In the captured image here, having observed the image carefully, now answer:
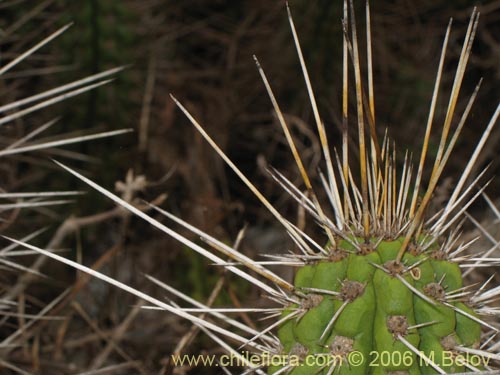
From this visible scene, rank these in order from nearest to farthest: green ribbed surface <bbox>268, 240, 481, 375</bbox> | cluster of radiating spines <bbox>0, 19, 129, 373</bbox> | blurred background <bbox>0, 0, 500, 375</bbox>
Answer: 1. green ribbed surface <bbox>268, 240, 481, 375</bbox>
2. cluster of radiating spines <bbox>0, 19, 129, 373</bbox>
3. blurred background <bbox>0, 0, 500, 375</bbox>

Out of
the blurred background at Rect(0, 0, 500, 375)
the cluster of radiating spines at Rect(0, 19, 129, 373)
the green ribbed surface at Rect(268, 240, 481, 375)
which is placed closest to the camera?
the green ribbed surface at Rect(268, 240, 481, 375)

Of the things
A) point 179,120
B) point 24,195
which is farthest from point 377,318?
point 179,120

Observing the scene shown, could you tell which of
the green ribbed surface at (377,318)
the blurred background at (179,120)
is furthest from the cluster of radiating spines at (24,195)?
the green ribbed surface at (377,318)

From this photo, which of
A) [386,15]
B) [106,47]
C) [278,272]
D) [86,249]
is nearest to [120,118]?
[106,47]

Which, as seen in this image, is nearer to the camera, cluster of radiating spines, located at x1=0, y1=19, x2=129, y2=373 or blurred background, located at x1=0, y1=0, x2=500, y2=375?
cluster of radiating spines, located at x1=0, y1=19, x2=129, y2=373

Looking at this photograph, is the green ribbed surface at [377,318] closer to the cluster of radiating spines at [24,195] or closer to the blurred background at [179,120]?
the cluster of radiating spines at [24,195]

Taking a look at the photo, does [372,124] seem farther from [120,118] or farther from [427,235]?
[120,118]

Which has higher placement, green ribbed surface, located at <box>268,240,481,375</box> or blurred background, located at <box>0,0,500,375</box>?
green ribbed surface, located at <box>268,240,481,375</box>

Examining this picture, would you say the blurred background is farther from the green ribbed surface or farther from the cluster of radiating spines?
the green ribbed surface

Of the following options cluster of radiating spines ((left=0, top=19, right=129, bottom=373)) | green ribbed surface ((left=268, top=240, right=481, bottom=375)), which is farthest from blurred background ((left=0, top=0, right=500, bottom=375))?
green ribbed surface ((left=268, top=240, right=481, bottom=375))
